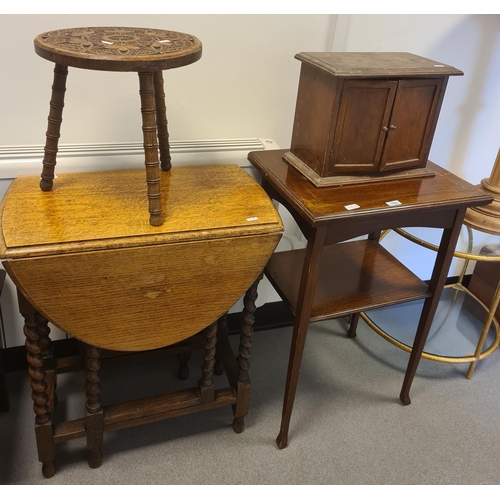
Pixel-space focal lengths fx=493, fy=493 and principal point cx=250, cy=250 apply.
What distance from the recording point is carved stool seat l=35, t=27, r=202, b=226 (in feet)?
3.33

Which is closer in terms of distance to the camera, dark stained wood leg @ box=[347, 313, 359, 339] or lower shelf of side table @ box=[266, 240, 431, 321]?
lower shelf of side table @ box=[266, 240, 431, 321]

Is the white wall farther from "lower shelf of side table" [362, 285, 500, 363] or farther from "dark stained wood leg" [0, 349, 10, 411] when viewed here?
"lower shelf of side table" [362, 285, 500, 363]

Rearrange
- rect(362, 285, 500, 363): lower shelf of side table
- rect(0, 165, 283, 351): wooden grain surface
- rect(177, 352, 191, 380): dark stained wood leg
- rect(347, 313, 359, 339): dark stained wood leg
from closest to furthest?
rect(0, 165, 283, 351): wooden grain surface
rect(177, 352, 191, 380): dark stained wood leg
rect(362, 285, 500, 363): lower shelf of side table
rect(347, 313, 359, 339): dark stained wood leg

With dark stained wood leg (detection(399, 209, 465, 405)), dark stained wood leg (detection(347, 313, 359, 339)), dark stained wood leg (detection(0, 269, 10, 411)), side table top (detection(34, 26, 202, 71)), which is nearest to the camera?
side table top (detection(34, 26, 202, 71))

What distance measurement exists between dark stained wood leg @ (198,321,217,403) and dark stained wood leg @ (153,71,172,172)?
51 cm

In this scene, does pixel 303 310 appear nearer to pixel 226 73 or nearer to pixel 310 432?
pixel 310 432

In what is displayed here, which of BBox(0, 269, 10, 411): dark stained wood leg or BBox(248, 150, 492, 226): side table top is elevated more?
BBox(248, 150, 492, 226): side table top

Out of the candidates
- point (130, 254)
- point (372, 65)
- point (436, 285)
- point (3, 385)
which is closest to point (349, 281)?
point (436, 285)

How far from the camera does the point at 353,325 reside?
2.13 meters

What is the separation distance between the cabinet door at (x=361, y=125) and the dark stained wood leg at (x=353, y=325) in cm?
90

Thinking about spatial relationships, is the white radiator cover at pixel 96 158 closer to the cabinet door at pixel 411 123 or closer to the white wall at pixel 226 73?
the white wall at pixel 226 73

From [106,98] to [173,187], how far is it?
Answer: 0.39 metres

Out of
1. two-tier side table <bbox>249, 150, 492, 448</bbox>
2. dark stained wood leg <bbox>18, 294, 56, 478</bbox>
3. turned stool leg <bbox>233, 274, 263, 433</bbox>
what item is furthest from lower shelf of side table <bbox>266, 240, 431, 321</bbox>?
dark stained wood leg <bbox>18, 294, 56, 478</bbox>

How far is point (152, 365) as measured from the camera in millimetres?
1931
